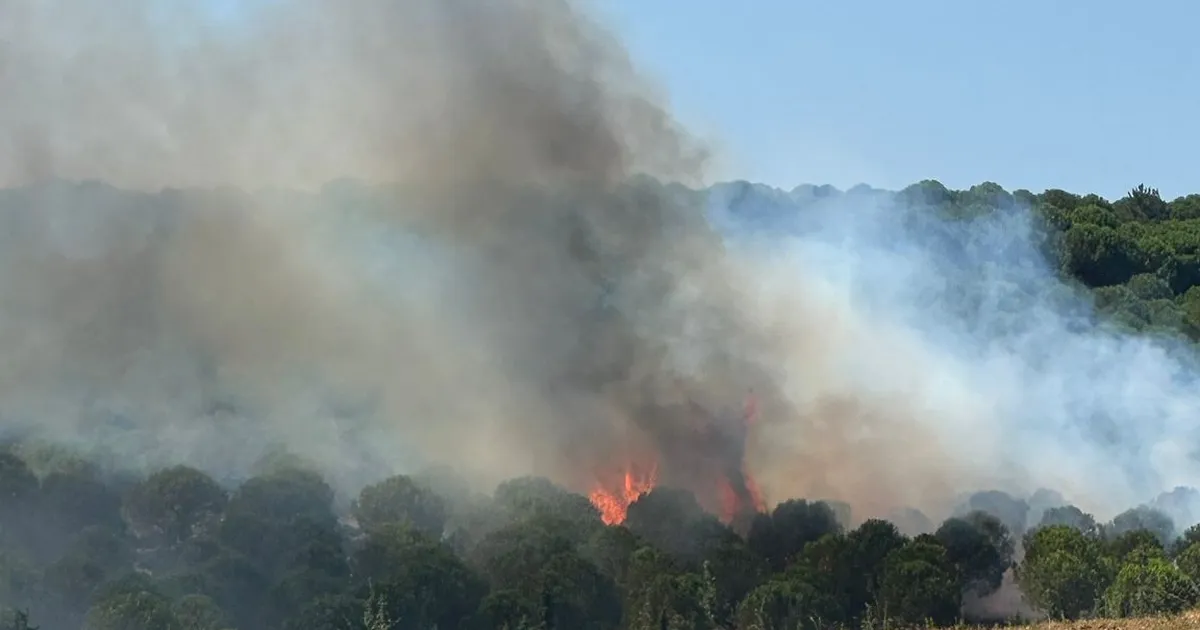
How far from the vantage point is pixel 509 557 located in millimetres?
41031

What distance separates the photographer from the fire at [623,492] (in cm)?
5319

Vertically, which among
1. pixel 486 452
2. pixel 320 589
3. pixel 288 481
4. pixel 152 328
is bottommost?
pixel 320 589

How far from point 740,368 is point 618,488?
6.89 meters

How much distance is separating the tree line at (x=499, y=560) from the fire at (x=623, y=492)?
Result: 10.7 ft

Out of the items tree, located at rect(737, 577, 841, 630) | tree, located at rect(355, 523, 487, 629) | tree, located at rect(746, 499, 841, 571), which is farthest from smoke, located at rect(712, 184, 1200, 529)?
tree, located at rect(355, 523, 487, 629)

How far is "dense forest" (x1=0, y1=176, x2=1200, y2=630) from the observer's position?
38.5 m

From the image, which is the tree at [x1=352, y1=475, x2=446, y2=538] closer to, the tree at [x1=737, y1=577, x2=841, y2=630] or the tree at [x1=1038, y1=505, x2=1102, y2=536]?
the tree at [x1=737, y1=577, x2=841, y2=630]

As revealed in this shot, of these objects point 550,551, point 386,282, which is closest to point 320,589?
point 550,551

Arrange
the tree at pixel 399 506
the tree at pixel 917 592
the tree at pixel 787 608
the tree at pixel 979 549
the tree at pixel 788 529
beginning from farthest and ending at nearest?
the tree at pixel 399 506 → the tree at pixel 788 529 → the tree at pixel 979 549 → the tree at pixel 917 592 → the tree at pixel 787 608

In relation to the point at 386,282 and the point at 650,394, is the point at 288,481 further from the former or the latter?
the point at 386,282

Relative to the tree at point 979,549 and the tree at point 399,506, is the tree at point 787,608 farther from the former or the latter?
the tree at point 399,506

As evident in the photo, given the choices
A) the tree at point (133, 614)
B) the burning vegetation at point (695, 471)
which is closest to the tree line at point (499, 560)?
the tree at point (133, 614)

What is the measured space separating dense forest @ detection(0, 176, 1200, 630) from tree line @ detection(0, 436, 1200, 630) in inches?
2.6

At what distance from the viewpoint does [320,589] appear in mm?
39438
